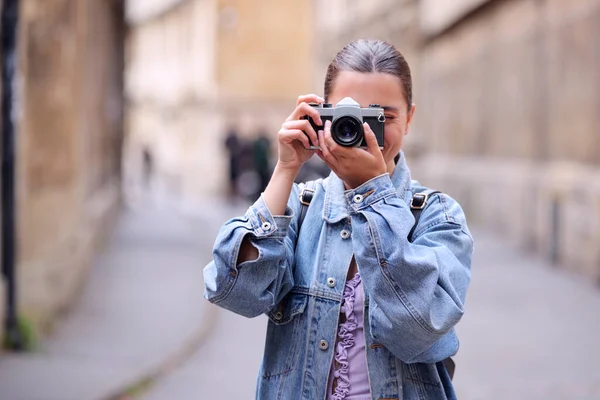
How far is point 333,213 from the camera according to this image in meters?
2.74

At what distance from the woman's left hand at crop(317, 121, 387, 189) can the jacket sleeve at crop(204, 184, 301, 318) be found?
20cm

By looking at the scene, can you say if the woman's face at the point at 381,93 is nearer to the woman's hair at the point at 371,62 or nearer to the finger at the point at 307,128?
the woman's hair at the point at 371,62

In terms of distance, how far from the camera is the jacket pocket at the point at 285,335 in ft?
8.96

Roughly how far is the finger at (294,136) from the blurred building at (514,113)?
1057 cm

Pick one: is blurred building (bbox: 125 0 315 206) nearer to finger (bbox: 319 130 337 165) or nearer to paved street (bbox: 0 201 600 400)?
paved street (bbox: 0 201 600 400)

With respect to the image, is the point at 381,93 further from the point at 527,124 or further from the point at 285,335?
the point at 527,124

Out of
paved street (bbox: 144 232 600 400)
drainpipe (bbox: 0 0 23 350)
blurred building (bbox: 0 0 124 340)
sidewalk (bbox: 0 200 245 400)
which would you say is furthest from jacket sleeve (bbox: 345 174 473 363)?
blurred building (bbox: 0 0 124 340)

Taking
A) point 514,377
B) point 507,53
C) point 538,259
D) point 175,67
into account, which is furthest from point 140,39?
point 514,377

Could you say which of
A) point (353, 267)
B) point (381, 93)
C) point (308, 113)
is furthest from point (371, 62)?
point (353, 267)

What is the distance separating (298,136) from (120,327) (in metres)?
7.24

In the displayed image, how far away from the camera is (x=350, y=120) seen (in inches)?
98.7

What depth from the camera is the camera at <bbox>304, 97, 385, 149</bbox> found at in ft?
8.22

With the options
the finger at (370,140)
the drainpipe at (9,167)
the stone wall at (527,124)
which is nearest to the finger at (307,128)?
the finger at (370,140)

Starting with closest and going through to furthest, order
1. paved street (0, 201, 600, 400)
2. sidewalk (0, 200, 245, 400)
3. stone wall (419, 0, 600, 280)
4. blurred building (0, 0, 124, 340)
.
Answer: sidewalk (0, 200, 245, 400) → paved street (0, 201, 600, 400) → blurred building (0, 0, 124, 340) → stone wall (419, 0, 600, 280)
